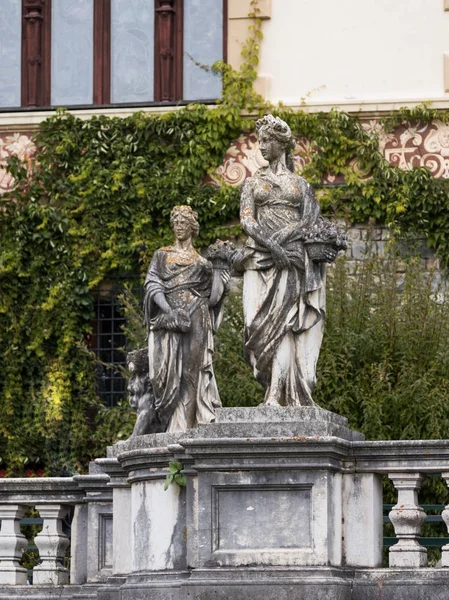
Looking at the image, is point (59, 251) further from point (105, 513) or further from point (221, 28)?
point (105, 513)

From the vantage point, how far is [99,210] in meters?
21.7

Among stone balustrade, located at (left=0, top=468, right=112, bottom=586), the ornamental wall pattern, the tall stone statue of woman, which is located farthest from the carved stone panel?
the ornamental wall pattern

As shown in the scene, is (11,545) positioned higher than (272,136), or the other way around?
(272,136)

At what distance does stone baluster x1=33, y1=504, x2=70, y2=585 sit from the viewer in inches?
563

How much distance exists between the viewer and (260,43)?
854 inches

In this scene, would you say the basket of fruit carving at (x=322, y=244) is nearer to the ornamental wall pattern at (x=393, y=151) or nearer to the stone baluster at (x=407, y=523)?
the stone baluster at (x=407, y=523)

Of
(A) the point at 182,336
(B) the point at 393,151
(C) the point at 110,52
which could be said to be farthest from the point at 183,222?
(C) the point at 110,52

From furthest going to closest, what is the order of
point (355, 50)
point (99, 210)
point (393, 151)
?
point (99, 210)
point (355, 50)
point (393, 151)

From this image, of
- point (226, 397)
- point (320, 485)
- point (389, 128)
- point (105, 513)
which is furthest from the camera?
point (389, 128)

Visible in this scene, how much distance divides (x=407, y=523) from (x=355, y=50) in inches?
400

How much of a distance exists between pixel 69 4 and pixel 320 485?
11508 mm

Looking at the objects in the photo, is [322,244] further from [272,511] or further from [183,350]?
[272,511]

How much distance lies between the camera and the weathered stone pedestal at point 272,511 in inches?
476

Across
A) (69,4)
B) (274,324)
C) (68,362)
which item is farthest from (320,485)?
(69,4)
